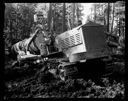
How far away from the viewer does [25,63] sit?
6.73 meters

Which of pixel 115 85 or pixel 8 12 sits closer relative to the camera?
pixel 115 85

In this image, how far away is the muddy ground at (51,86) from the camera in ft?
17.3

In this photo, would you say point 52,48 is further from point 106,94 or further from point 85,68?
point 106,94

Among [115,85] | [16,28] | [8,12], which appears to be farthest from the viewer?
[8,12]

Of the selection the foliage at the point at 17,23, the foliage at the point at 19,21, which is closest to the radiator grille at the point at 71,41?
the foliage at the point at 19,21

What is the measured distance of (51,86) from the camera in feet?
19.0

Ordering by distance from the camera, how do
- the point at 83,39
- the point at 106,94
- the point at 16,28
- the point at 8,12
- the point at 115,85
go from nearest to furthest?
the point at 106,94, the point at 115,85, the point at 83,39, the point at 16,28, the point at 8,12

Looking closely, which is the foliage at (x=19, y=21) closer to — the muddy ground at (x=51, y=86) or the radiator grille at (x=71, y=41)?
the radiator grille at (x=71, y=41)

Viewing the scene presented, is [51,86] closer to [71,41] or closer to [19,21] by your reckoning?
[71,41]

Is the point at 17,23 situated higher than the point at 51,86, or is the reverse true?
Result: the point at 17,23

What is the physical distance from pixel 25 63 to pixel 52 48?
1.74 meters

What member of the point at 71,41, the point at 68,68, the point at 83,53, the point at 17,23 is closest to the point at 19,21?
the point at 17,23

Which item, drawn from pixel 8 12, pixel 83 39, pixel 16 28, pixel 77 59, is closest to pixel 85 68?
pixel 77 59

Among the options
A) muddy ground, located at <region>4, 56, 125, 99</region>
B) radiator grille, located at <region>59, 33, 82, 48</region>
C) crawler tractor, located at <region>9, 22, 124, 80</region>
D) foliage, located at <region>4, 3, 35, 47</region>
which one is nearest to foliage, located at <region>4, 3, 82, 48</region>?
foliage, located at <region>4, 3, 35, 47</region>
